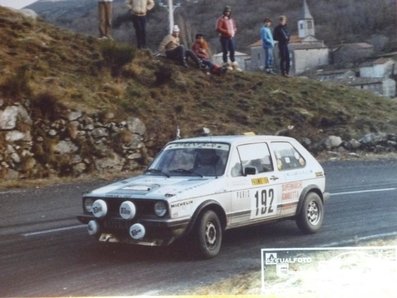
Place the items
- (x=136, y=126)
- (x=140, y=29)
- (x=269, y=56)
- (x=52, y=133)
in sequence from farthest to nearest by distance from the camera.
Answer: (x=52, y=133)
(x=136, y=126)
(x=140, y=29)
(x=269, y=56)

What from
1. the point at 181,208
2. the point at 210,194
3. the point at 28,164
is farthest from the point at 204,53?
the point at 28,164

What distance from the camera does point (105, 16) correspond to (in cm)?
675

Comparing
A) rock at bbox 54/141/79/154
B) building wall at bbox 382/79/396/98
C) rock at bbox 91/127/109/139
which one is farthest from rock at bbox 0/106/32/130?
building wall at bbox 382/79/396/98

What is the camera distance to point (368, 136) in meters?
7.27

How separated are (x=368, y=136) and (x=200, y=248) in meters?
2.30

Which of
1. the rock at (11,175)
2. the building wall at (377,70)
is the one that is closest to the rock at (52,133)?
the rock at (11,175)

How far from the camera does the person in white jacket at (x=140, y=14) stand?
6498 millimetres

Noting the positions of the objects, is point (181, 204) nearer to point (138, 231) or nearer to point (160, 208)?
point (160, 208)

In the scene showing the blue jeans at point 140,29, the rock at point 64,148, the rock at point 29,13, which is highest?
the rock at point 29,13

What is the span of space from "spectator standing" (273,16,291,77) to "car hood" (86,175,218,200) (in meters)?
1.11

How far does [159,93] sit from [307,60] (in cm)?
167

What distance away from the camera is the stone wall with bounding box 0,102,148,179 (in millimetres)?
7336

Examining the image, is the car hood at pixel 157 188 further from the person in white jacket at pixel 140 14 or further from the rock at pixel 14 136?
the rock at pixel 14 136

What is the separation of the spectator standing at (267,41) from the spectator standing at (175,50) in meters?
0.74
